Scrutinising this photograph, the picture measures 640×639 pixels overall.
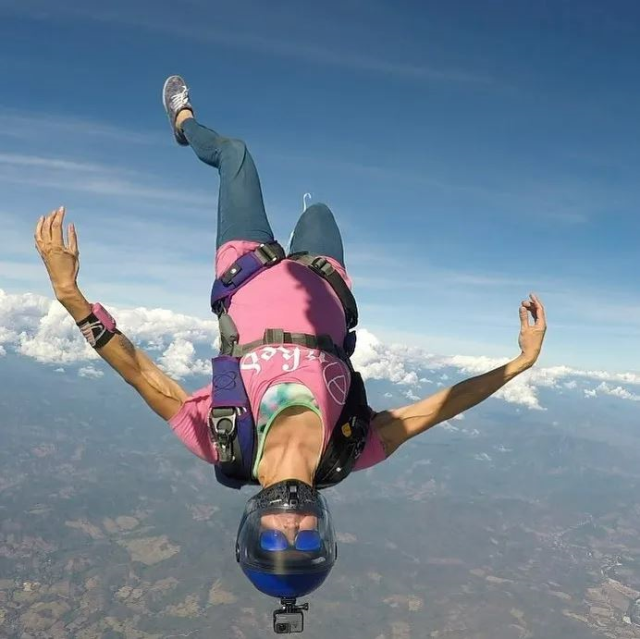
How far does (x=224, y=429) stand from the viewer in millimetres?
2881

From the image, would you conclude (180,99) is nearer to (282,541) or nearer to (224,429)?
(224,429)

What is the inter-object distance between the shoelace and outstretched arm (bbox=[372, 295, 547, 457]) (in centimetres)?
388

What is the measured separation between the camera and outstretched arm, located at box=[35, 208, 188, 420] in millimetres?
2967

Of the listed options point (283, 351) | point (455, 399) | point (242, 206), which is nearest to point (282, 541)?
point (283, 351)

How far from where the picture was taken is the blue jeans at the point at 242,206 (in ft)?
14.4

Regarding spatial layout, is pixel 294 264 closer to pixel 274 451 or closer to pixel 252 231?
pixel 252 231

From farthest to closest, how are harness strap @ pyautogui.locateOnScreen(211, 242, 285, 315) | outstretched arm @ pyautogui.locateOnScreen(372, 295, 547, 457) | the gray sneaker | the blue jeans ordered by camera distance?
the gray sneaker < the blue jeans < harness strap @ pyautogui.locateOnScreen(211, 242, 285, 315) < outstretched arm @ pyautogui.locateOnScreen(372, 295, 547, 457)

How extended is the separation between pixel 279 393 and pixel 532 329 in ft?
6.95

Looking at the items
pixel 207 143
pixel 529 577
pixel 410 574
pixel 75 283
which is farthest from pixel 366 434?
pixel 529 577

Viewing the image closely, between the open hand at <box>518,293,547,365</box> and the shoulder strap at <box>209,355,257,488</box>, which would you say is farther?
the open hand at <box>518,293,547,365</box>

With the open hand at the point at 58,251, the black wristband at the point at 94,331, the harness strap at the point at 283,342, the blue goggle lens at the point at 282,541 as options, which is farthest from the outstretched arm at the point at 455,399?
the open hand at the point at 58,251

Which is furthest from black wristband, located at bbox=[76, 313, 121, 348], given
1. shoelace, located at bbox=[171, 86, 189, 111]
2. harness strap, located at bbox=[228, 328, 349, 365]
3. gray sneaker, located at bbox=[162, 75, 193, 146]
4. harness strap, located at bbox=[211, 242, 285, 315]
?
shoelace, located at bbox=[171, 86, 189, 111]

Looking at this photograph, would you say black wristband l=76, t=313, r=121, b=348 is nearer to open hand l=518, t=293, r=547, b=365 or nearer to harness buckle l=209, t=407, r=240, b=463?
harness buckle l=209, t=407, r=240, b=463

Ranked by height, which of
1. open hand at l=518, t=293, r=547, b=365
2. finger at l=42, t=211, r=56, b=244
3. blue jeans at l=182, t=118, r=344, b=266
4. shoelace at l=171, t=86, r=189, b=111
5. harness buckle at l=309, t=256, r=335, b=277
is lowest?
open hand at l=518, t=293, r=547, b=365
